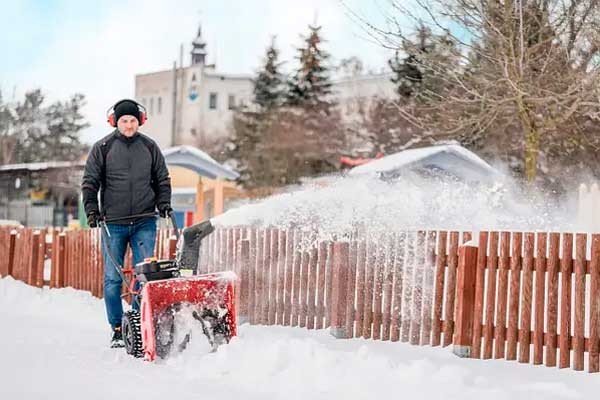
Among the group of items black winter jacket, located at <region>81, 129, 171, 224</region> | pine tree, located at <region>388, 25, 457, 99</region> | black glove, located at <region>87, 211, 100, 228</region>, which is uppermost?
pine tree, located at <region>388, 25, 457, 99</region>

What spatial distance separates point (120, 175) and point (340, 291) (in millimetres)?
2252

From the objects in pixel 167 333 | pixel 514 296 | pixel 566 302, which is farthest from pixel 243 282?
pixel 566 302

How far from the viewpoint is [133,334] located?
25.3ft

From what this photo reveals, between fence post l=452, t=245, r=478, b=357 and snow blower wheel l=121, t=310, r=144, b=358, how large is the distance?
2.46 metres

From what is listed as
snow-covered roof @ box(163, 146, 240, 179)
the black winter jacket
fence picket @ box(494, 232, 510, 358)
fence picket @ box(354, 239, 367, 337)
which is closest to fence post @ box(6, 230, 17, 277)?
the black winter jacket

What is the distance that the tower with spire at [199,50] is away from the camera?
90.2m

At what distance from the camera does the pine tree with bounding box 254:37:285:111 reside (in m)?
47.8

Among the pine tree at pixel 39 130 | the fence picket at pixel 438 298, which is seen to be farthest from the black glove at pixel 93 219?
the pine tree at pixel 39 130

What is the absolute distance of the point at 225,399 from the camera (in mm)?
6082

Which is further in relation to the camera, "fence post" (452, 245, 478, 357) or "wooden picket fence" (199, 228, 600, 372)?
"fence post" (452, 245, 478, 357)

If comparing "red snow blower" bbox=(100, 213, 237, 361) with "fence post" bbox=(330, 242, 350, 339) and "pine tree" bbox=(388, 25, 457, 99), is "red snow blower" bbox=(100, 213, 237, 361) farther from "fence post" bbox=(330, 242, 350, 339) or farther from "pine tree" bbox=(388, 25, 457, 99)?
"pine tree" bbox=(388, 25, 457, 99)

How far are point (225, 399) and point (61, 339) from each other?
129 inches

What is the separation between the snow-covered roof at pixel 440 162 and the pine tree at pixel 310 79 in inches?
844

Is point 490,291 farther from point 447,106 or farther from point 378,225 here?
point 447,106
